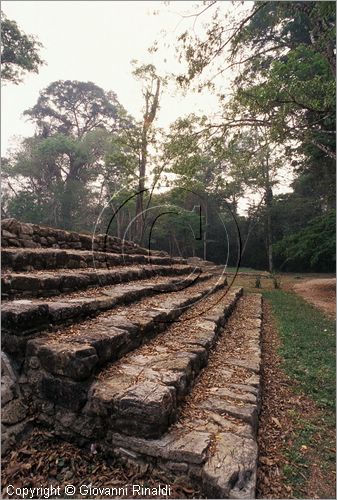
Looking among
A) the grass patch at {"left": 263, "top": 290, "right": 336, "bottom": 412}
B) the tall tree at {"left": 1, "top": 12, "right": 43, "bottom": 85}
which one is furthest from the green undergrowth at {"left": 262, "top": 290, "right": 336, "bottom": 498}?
the tall tree at {"left": 1, "top": 12, "right": 43, "bottom": 85}

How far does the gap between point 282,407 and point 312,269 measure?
69.5 feet

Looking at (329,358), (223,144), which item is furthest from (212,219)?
(329,358)

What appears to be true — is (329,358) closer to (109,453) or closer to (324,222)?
(109,453)

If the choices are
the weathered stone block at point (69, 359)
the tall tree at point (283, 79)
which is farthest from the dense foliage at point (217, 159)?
the weathered stone block at point (69, 359)

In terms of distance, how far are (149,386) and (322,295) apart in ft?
33.1

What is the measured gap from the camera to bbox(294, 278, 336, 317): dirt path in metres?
8.05

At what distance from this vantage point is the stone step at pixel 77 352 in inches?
73.9

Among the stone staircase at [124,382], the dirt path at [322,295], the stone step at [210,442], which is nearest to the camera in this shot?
the stone step at [210,442]

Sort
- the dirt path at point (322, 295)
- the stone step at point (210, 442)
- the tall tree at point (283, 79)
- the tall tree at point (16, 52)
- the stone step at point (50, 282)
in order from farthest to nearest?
the tall tree at point (16, 52) → the dirt path at point (322, 295) → the tall tree at point (283, 79) → the stone step at point (50, 282) → the stone step at point (210, 442)

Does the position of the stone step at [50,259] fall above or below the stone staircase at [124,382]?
above

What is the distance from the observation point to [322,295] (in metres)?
10.2

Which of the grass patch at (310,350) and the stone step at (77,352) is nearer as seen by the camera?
the stone step at (77,352)

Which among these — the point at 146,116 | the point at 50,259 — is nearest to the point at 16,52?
the point at 146,116

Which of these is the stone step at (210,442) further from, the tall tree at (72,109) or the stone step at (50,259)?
the tall tree at (72,109)
